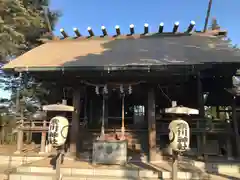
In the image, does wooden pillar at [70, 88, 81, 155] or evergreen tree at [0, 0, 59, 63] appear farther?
evergreen tree at [0, 0, 59, 63]

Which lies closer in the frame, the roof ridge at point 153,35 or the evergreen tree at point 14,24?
the evergreen tree at point 14,24

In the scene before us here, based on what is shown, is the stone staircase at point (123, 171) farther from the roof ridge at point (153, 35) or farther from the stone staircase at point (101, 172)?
the roof ridge at point (153, 35)

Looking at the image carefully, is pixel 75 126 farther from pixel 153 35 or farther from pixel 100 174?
pixel 153 35

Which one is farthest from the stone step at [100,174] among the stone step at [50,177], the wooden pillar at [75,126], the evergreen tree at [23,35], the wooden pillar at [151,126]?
the evergreen tree at [23,35]

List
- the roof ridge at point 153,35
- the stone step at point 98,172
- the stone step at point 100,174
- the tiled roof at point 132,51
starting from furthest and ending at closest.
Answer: the roof ridge at point 153,35, the tiled roof at point 132,51, the stone step at point 98,172, the stone step at point 100,174

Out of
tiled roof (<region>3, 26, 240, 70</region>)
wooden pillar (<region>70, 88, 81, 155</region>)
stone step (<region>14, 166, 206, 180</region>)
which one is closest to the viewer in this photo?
stone step (<region>14, 166, 206, 180</region>)

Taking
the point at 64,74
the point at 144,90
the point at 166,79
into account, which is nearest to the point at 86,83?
the point at 64,74

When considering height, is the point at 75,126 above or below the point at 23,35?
below

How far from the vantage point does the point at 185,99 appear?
1121 cm

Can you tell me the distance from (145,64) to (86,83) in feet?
7.82

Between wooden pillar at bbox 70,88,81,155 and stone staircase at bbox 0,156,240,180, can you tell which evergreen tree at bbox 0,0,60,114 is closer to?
wooden pillar at bbox 70,88,81,155

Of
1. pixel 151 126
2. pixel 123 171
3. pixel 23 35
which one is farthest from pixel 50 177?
pixel 23 35

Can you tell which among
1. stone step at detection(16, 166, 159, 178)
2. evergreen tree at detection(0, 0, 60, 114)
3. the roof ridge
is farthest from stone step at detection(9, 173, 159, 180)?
the roof ridge

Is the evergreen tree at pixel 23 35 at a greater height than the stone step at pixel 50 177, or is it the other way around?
the evergreen tree at pixel 23 35
